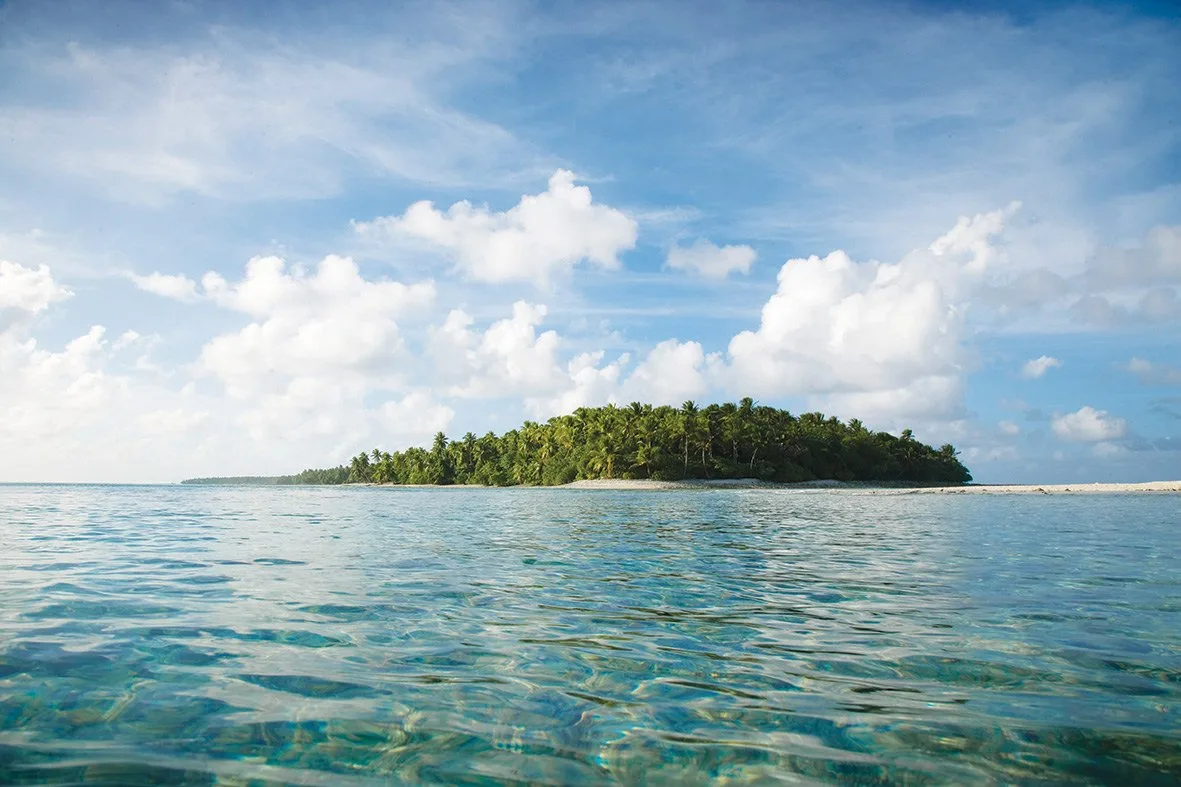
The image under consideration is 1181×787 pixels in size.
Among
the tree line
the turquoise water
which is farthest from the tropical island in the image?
the turquoise water

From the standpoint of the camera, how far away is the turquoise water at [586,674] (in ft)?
15.6

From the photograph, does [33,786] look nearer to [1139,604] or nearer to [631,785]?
[631,785]

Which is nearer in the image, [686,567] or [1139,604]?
[1139,604]

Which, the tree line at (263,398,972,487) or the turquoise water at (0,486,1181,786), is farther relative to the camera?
the tree line at (263,398,972,487)

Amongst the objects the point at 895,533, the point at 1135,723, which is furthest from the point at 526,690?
the point at 895,533

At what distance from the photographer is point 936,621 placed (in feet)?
30.5

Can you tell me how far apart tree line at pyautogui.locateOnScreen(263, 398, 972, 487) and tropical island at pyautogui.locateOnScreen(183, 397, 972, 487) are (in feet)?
0.56

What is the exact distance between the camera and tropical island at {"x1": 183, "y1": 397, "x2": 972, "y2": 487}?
376ft

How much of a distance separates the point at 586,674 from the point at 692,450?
110731 millimetres

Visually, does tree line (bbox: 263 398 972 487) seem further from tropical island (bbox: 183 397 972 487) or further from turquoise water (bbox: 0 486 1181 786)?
turquoise water (bbox: 0 486 1181 786)

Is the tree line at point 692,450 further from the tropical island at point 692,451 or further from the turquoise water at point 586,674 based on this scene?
the turquoise water at point 586,674

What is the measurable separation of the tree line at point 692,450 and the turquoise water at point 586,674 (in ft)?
324

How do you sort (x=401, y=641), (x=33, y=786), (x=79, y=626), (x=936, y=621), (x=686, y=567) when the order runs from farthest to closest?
(x=686, y=567)
(x=936, y=621)
(x=79, y=626)
(x=401, y=641)
(x=33, y=786)

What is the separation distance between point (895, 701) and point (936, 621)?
12.4 feet
